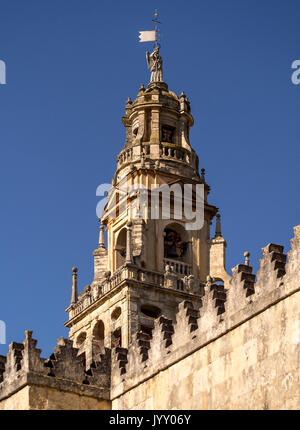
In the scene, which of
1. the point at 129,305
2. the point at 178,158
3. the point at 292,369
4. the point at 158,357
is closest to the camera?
the point at 292,369

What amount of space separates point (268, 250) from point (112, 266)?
28767 mm

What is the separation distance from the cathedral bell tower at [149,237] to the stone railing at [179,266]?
0.14 ft

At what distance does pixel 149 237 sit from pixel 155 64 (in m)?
9.67

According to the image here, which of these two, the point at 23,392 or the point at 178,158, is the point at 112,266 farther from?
the point at 23,392

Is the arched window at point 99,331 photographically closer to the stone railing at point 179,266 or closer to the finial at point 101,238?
the stone railing at point 179,266

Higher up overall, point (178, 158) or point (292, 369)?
point (178, 158)

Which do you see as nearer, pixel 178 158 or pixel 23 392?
pixel 23 392

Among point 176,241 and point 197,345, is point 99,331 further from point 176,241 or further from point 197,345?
point 197,345

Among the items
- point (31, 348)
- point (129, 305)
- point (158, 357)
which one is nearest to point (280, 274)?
point (158, 357)

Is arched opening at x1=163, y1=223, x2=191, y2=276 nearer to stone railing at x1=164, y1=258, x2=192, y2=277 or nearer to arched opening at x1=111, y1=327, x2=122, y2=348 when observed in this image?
stone railing at x1=164, y1=258, x2=192, y2=277

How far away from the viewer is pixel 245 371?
105 ft

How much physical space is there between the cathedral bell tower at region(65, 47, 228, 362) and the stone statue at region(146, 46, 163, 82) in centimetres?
111

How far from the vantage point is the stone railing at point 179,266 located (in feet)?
196

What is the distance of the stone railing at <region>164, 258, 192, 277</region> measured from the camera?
196 ft
